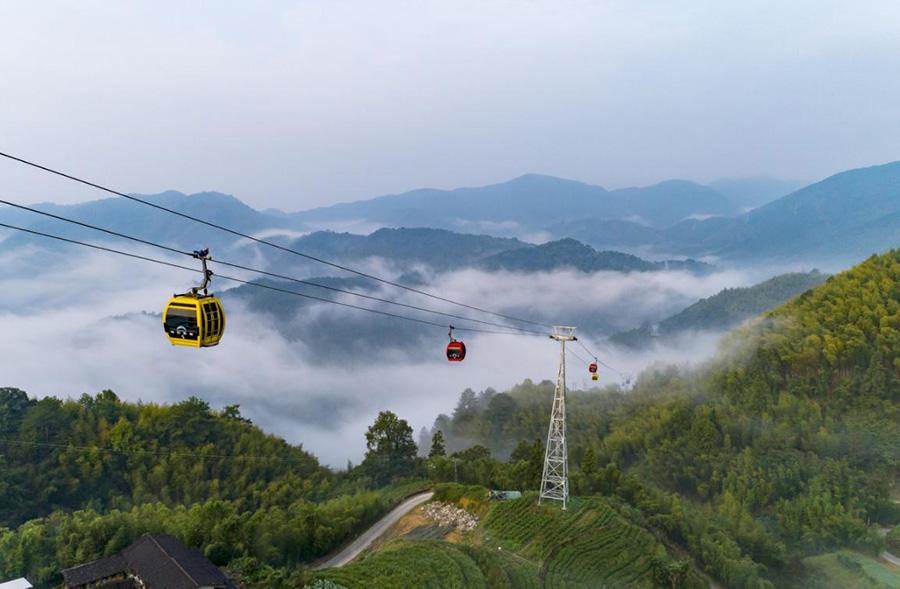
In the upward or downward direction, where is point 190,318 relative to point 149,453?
upward

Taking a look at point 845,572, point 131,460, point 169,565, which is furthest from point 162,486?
point 845,572

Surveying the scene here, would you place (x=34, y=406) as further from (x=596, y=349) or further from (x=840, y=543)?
(x=596, y=349)

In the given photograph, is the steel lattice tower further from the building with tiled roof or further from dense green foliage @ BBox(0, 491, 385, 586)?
the building with tiled roof

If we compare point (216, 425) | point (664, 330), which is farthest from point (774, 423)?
point (664, 330)

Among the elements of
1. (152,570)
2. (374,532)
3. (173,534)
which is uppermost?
(152,570)

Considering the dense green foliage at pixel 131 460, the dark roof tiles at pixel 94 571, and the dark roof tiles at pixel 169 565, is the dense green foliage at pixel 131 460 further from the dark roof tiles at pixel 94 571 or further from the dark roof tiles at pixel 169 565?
the dark roof tiles at pixel 169 565

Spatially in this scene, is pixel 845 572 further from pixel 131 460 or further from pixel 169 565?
pixel 131 460

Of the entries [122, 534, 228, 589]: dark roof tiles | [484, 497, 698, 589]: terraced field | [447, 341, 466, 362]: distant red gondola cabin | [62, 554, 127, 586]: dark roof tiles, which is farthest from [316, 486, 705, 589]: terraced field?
[447, 341, 466, 362]: distant red gondola cabin
